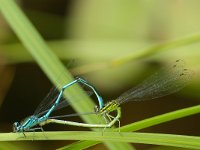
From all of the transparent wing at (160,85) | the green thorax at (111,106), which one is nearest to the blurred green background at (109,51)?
the transparent wing at (160,85)

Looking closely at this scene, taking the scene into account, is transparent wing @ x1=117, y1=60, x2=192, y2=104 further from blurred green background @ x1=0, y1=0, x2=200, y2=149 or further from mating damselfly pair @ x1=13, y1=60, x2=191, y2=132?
blurred green background @ x1=0, y1=0, x2=200, y2=149

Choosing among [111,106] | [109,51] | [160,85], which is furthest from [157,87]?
[109,51]

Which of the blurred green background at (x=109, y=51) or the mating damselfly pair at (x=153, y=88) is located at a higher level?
the blurred green background at (x=109, y=51)

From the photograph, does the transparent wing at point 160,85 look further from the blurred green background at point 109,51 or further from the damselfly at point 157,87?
the blurred green background at point 109,51

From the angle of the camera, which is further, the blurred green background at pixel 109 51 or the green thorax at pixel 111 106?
the blurred green background at pixel 109 51

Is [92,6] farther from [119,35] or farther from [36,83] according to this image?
[36,83]
